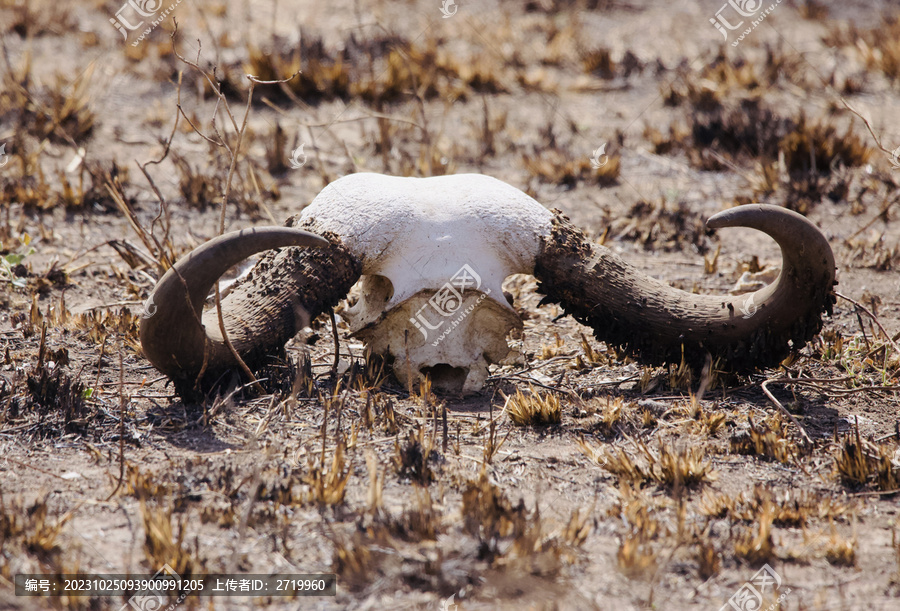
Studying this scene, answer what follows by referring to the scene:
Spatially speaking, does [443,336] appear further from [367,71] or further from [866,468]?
[367,71]

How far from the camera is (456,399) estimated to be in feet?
13.2

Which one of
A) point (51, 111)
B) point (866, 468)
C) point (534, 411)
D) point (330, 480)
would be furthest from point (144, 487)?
point (51, 111)

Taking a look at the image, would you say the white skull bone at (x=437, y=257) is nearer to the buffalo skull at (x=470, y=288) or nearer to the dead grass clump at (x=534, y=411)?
the buffalo skull at (x=470, y=288)

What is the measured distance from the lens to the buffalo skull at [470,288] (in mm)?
3688

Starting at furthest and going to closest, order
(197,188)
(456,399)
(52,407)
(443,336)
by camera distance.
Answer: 1. (197,188)
2. (456,399)
3. (443,336)
4. (52,407)

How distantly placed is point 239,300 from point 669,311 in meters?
2.01

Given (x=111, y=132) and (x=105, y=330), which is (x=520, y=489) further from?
(x=111, y=132)

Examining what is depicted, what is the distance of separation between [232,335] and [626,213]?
392cm

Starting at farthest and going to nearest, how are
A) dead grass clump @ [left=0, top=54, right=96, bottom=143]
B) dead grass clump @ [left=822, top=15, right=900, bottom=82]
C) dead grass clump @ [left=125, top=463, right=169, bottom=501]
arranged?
1. dead grass clump @ [left=822, top=15, right=900, bottom=82]
2. dead grass clump @ [left=0, top=54, right=96, bottom=143]
3. dead grass clump @ [left=125, top=463, right=169, bottom=501]

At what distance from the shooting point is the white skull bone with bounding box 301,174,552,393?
147 inches

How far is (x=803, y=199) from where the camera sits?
265 inches

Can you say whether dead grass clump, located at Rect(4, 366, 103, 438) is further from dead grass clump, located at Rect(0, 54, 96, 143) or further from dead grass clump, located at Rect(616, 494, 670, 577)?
dead grass clump, located at Rect(0, 54, 96, 143)

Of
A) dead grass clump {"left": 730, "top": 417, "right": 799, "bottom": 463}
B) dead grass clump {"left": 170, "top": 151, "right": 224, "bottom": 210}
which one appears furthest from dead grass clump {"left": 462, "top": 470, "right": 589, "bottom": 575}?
dead grass clump {"left": 170, "top": 151, "right": 224, "bottom": 210}

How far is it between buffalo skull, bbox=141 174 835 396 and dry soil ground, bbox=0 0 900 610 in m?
0.23
